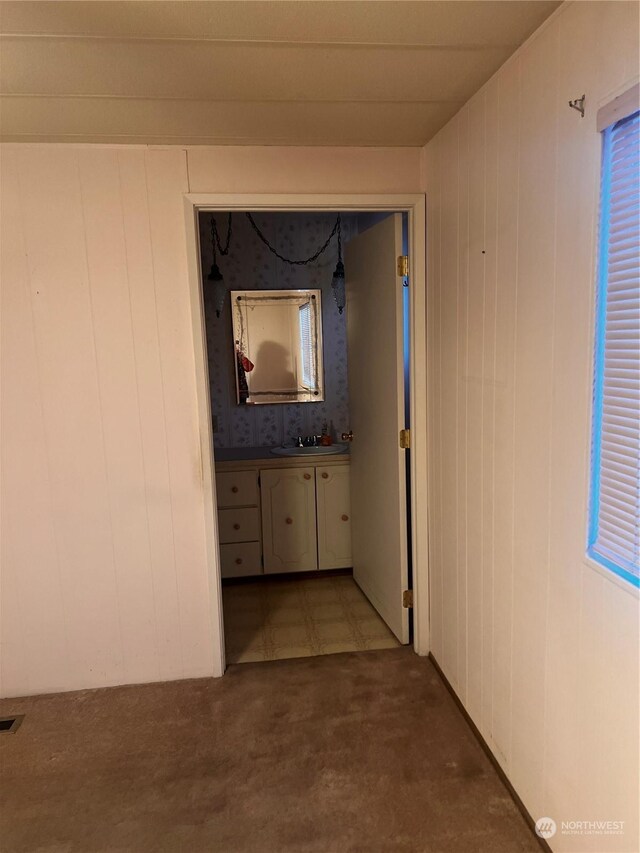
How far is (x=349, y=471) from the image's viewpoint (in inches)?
141

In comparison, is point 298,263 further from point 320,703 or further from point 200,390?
point 320,703

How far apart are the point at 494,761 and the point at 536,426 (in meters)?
1.23

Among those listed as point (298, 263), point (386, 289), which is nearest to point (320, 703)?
point (386, 289)

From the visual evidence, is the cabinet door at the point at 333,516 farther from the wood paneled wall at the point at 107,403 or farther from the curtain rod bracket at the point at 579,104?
the curtain rod bracket at the point at 579,104

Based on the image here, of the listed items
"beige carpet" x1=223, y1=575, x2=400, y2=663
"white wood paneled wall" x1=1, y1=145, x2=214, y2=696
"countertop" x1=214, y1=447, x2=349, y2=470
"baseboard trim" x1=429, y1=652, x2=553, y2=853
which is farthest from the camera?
"countertop" x1=214, y1=447, x2=349, y2=470

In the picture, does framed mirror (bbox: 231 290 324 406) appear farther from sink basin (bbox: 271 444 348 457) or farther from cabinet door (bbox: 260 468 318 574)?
cabinet door (bbox: 260 468 318 574)

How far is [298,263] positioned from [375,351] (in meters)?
1.26

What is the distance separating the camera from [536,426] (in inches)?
62.0

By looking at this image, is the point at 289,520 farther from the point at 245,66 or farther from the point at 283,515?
the point at 245,66

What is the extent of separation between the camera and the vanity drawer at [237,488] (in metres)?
3.48

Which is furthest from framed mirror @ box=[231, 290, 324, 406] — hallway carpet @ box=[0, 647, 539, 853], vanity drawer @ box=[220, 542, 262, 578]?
hallway carpet @ box=[0, 647, 539, 853]

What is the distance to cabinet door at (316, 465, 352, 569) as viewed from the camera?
358 cm

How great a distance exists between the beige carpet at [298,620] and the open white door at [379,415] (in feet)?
0.39

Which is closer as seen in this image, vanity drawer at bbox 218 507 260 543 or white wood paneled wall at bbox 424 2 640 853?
white wood paneled wall at bbox 424 2 640 853
